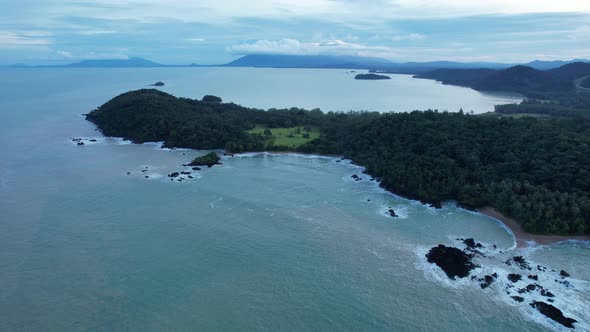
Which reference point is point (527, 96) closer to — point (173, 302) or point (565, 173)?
point (565, 173)

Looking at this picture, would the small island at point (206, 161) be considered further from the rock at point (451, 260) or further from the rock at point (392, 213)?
the rock at point (451, 260)

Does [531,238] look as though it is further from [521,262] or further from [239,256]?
[239,256]

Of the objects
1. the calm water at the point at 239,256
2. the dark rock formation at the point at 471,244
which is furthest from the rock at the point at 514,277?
the dark rock formation at the point at 471,244

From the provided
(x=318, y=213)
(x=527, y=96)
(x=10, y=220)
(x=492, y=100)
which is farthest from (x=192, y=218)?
(x=527, y=96)

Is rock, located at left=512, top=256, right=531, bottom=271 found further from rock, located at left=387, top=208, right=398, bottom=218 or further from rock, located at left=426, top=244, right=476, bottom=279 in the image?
rock, located at left=387, top=208, right=398, bottom=218

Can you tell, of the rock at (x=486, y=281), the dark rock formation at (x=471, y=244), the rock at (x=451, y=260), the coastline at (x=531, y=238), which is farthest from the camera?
the coastline at (x=531, y=238)

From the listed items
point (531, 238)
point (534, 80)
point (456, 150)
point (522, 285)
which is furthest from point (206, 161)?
point (534, 80)

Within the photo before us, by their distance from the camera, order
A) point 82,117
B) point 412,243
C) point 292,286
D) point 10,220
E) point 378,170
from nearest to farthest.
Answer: point 292,286, point 412,243, point 10,220, point 378,170, point 82,117
